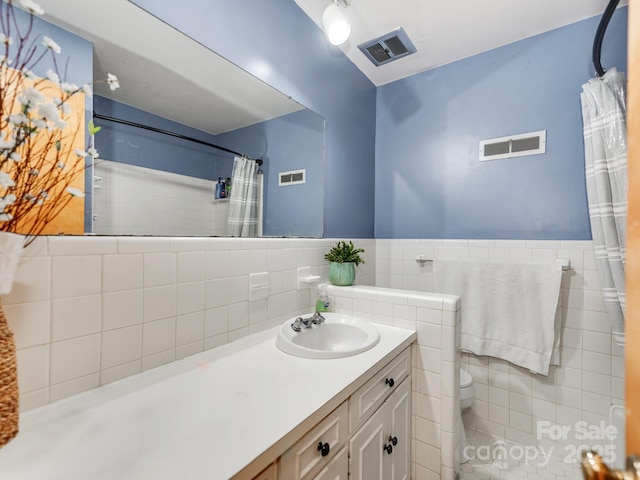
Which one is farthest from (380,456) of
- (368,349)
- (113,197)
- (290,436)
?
(113,197)

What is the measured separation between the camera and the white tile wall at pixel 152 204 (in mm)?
844

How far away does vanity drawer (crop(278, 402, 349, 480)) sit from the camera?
25.6 inches

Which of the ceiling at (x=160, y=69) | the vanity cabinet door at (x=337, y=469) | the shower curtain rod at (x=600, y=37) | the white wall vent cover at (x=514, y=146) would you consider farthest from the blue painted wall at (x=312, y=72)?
the shower curtain rod at (x=600, y=37)

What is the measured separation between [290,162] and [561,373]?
2.01 metres

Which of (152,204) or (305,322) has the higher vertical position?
(152,204)

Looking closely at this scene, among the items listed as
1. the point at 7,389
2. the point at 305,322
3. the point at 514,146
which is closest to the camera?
the point at 7,389

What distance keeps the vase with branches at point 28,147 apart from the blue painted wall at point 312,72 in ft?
1.34

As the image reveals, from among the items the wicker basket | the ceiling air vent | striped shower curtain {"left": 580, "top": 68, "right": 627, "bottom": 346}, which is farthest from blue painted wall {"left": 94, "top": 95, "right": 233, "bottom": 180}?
striped shower curtain {"left": 580, "top": 68, "right": 627, "bottom": 346}

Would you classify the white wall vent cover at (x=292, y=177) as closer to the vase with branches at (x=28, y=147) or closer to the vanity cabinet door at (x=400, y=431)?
the vase with branches at (x=28, y=147)

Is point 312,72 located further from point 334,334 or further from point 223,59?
point 334,334

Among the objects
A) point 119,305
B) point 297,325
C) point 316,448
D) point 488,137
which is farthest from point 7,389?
point 488,137

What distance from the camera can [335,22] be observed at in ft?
4.82

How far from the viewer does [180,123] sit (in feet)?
3.47

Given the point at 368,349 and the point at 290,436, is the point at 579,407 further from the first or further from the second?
the point at 290,436
